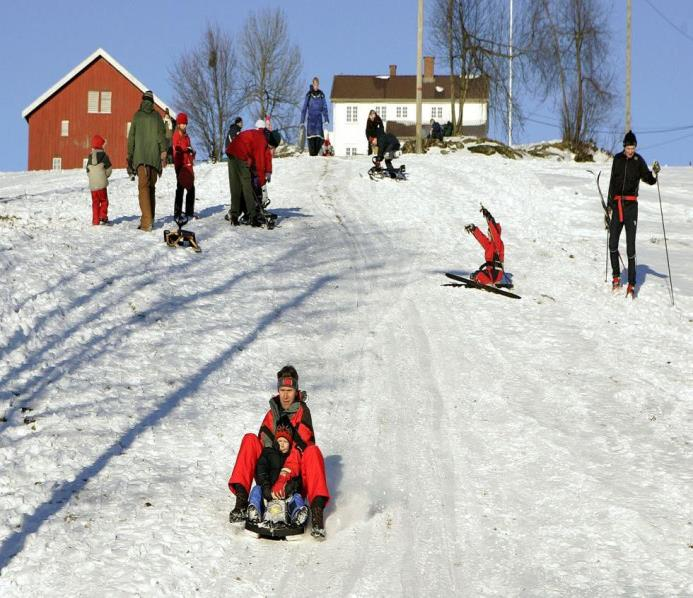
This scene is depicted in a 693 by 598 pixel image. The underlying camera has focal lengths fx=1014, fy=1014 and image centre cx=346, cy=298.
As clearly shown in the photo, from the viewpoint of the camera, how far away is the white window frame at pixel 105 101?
52.8 meters

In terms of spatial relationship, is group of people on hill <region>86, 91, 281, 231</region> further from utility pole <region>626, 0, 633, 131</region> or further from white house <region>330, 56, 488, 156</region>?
white house <region>330, 56, 488, 156</region>

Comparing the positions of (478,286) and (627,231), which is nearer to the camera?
(627,231)

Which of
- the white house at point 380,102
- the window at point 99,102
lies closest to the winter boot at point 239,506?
the window at point 99,102

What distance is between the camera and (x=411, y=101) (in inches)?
2926

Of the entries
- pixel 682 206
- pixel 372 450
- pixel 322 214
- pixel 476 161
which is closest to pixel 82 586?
pixel 372 450

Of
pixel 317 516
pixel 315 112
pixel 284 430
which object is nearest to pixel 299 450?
pixel 284 430

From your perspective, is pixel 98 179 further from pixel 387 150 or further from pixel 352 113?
pixel 352 113

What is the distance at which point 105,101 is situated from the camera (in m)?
52.9

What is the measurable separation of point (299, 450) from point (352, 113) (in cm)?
7037

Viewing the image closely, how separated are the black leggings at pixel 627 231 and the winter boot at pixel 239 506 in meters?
8.24

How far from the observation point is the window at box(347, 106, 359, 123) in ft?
249

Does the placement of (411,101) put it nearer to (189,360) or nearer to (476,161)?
(476,161)

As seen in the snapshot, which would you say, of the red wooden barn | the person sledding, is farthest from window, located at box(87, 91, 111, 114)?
the person sledding

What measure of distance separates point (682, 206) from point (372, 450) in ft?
50.8
